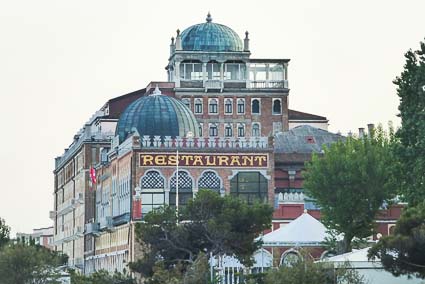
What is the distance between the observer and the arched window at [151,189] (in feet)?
336

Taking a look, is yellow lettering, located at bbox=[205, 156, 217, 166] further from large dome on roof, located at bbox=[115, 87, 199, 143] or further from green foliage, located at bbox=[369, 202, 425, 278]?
green foliage, located at bbox=[369, 202, 425, 278]

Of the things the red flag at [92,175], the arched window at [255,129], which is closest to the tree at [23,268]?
the red flag at [92,175]

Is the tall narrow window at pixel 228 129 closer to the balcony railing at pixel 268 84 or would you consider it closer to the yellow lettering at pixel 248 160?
the balcony railing at pixel 268 84

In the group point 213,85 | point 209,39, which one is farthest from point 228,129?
point 209,39

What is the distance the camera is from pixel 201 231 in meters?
85.8

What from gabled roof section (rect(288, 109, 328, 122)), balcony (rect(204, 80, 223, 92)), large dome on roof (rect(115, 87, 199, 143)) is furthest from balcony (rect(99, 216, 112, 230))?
gabled roof section (rect(288, 109, 328, 122))

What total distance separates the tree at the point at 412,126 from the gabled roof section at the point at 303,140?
5220 cm

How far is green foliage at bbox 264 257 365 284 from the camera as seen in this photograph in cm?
6384

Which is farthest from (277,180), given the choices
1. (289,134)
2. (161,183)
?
(161,183)

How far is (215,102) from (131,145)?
37310 mm

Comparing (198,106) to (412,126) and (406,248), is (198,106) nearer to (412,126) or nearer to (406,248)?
(412,126)

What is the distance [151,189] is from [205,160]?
3.95 m

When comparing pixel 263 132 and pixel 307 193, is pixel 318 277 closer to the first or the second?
pixel 307 193

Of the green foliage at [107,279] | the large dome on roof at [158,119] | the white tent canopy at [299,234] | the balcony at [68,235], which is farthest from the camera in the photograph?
the balcony at [68,235]
